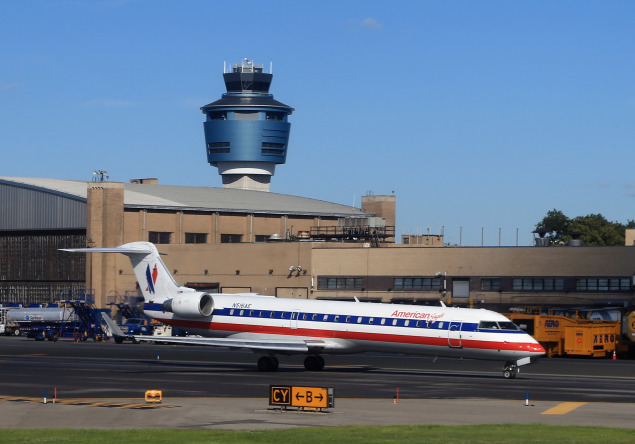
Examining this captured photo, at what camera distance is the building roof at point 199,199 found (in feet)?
355

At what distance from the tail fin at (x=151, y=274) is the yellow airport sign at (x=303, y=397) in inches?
872

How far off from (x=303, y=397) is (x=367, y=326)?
15407 millimetres

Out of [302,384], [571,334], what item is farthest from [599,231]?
[302,384]

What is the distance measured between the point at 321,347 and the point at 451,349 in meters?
5.86

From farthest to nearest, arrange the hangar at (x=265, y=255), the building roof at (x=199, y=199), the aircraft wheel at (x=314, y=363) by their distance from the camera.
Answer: the building roof at (x=199, y=199) < the hangar at (x=265, y=255) < the aircraft wheel at (x=314, y=363)

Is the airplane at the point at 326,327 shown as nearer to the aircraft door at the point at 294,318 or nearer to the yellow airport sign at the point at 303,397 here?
the aircraft door at the point at 294,318

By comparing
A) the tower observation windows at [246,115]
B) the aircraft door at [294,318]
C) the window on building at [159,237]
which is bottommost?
the aircraft door at [294,318]

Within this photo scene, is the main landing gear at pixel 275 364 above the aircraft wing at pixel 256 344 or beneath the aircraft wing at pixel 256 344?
beneath

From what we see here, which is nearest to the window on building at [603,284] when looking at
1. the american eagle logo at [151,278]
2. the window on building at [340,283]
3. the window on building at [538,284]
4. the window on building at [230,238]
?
the window on building at [538,284]

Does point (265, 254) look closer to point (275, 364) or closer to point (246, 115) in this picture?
point (275, 364)

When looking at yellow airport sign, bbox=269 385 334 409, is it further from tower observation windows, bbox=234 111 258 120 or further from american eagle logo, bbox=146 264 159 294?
tower observation windows, bbox=234 111 258 120

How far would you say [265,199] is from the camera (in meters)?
121

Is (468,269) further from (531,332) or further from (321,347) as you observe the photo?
(321,347)

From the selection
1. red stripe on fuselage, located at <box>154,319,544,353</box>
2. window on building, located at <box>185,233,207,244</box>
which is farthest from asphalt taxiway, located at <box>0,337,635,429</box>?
window on building, located at <box>185,233,207,244</box>
